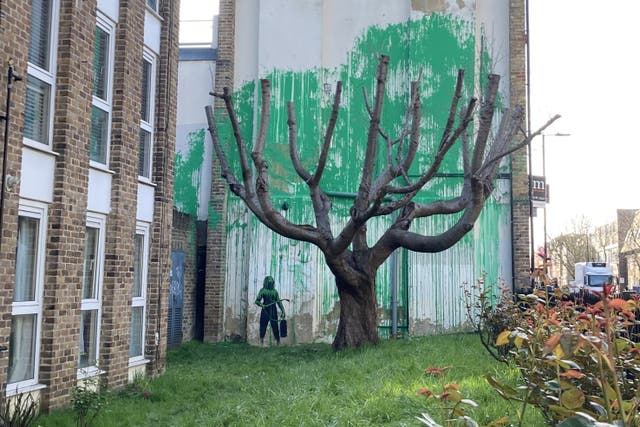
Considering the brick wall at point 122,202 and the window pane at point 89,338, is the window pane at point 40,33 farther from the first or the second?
the window pane at point 89,338

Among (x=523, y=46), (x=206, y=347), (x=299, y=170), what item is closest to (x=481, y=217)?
(x=523, y=46)

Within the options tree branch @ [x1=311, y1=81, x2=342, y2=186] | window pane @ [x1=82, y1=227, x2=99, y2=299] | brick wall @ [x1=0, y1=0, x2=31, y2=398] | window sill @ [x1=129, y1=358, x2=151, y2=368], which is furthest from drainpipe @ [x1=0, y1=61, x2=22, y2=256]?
tree branch @ [x1=311, y1=81, x2=342, y2=186]

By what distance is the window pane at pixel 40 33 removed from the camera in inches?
325

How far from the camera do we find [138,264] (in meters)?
10.9

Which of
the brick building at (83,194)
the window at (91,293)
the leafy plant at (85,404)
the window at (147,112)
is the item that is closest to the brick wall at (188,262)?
the brick building at (83,194)

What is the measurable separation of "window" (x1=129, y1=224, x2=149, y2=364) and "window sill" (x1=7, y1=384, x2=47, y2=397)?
2768 millimetres

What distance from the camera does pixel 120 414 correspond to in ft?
27.4

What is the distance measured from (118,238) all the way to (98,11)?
330 centimetres

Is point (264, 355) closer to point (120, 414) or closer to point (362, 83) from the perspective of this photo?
point (120, 414)

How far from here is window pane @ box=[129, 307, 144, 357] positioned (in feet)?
35.4

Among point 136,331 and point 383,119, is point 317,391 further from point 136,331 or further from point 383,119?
point 383,119

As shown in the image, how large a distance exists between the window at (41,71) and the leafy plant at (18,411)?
3038 millimetres

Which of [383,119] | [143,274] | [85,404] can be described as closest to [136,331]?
[143,274]

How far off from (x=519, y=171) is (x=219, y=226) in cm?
806
